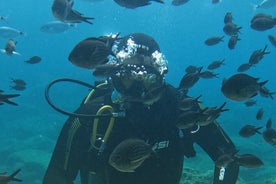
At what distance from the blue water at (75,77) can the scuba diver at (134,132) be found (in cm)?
602

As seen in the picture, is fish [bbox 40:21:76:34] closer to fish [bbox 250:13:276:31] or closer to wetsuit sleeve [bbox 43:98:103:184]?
fish [bbox 250:13:276:31]

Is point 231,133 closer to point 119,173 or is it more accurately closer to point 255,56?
point 255,56

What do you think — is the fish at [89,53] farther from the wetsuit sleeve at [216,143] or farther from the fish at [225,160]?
the wetsuit sleeve at [216,143]

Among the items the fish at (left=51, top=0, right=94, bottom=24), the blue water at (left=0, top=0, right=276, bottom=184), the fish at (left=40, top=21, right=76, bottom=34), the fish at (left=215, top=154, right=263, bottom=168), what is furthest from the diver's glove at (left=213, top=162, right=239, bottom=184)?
the fish at (left=40, top=21, right=76, bottom=34)

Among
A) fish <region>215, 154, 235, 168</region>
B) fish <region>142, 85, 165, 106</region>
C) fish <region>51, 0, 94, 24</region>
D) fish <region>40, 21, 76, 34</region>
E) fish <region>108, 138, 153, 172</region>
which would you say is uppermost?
fish <region>40, 21, 76, 34</region>

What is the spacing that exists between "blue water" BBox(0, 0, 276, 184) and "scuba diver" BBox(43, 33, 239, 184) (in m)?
6.02

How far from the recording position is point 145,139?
15.8ft

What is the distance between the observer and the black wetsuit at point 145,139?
4719mm

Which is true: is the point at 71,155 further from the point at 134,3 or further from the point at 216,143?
the point at 134,3

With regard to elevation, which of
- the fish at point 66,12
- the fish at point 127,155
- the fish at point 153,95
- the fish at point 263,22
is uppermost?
the fish at point 263,22

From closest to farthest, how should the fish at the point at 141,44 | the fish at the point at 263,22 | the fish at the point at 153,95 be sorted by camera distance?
the fish at the point at 153,95 < the fish at the point at 141,44 < the fish at the point at 263,22

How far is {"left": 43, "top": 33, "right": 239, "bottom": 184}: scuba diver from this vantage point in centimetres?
473

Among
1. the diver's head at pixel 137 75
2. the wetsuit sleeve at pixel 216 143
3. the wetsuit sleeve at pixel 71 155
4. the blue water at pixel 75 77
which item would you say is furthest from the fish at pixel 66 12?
the blue water at pixel 75 77

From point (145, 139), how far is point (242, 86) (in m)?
1.36
